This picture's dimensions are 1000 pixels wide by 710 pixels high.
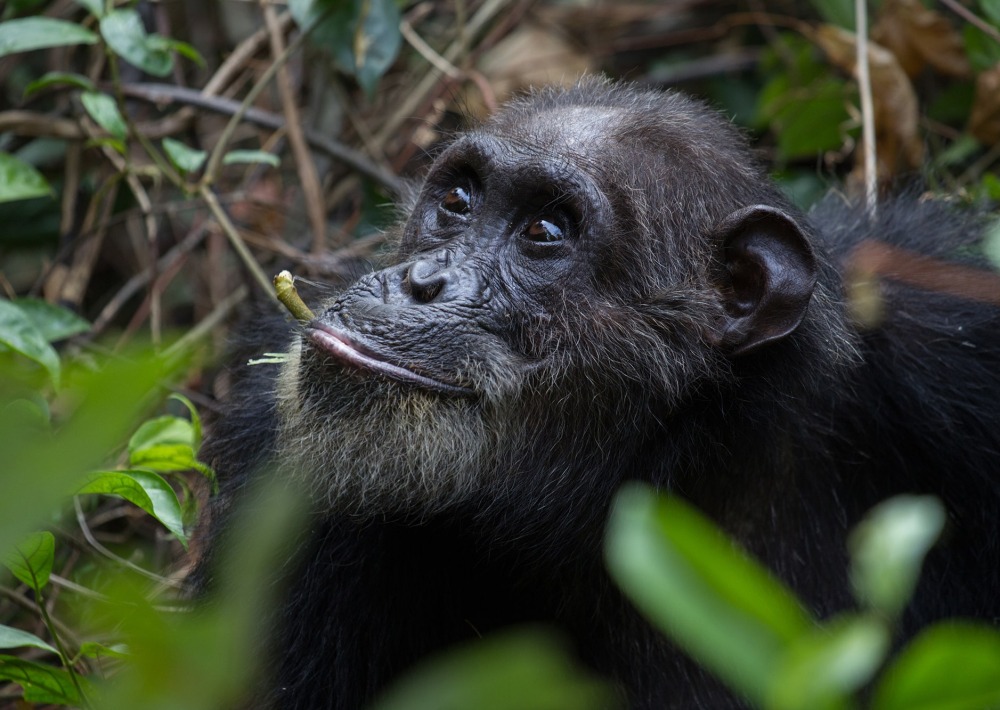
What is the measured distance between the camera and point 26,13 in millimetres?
6180

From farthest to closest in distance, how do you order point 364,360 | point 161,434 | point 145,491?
point 161,434 → point 364,360 → point 145,491

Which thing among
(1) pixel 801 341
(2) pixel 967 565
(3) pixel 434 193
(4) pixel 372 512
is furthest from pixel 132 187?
(2) pixel 967 565

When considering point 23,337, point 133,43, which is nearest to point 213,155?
point 133,43

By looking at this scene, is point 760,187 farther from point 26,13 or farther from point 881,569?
point 26,13

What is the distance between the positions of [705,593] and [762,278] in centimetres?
276

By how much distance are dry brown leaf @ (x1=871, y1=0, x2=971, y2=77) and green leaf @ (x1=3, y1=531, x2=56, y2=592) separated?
5.18 meters

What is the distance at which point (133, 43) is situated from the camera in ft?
16.4

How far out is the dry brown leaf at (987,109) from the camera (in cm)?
622

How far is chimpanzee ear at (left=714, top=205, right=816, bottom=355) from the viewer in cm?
378

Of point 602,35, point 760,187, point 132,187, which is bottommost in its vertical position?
point 132,187

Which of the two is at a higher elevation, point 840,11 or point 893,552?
point 893,552

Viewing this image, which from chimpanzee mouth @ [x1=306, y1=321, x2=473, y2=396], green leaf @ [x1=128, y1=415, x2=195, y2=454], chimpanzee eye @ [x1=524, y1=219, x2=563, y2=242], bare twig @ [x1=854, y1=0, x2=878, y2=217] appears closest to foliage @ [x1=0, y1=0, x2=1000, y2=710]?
green leaf @ [x1=128, y1=415, x2=195, y2=454]

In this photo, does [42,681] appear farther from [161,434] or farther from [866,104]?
[866,104]

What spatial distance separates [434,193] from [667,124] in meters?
0.83
